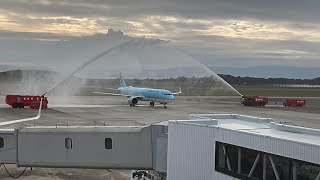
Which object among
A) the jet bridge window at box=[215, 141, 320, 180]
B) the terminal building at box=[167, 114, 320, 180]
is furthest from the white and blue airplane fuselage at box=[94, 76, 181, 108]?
the jet bridge window at box=[215, 141, 320, 180]

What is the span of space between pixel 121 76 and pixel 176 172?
9619cm

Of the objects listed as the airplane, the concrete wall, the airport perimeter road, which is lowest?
the airport perimeter road

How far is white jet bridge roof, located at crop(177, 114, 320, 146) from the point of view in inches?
727

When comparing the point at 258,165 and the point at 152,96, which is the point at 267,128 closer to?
the point at 258,165

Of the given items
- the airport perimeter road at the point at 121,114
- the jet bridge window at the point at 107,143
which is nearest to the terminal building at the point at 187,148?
the jet bridge window at the point at 107,143

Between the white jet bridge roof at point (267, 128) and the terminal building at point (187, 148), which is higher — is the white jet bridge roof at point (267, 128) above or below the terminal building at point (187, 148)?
above

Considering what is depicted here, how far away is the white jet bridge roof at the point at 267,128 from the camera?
18.5m

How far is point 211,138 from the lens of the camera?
20656 mm

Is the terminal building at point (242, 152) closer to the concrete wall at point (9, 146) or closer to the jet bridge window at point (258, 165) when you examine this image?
the jet bridge window at point (258, 165)

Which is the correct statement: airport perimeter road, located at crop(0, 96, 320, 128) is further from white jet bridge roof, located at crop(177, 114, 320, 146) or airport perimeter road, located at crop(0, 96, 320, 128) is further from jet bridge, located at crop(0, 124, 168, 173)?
white jet bridge roof, located at crop(177, 114, 320, 146)

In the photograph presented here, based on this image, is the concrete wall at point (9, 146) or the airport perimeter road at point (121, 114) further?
the airport perimeter road at point (121, 114)

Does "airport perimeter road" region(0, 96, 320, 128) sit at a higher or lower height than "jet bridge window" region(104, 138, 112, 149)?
lower

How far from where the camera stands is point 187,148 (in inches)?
857

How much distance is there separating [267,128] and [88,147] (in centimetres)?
992
